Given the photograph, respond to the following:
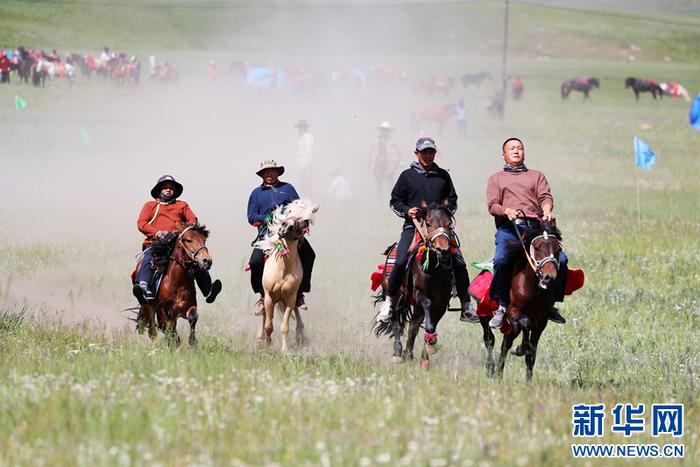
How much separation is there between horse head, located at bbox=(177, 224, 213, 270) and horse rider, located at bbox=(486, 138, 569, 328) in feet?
11.3

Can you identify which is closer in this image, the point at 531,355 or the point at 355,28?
the point at 531,355

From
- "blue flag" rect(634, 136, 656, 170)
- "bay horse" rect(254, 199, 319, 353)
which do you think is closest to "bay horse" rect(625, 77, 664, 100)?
"blue flag" rect(634, 136, 656, 170)

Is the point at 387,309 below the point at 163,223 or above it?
below

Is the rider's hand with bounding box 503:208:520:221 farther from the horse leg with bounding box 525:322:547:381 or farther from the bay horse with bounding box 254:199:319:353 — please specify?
the bay horse with bounding box 254:199:319:353

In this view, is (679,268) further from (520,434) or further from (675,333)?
(520,434)

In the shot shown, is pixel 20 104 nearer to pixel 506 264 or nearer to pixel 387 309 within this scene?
pixel 387 309

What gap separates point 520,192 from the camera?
12367mm

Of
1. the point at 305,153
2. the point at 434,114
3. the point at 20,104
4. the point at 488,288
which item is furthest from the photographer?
the point at 434,114

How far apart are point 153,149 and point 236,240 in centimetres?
2290

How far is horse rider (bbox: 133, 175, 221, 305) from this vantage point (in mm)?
13508

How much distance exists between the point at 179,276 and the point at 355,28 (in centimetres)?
10665

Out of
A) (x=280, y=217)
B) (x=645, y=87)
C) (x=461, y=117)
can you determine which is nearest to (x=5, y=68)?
(x=461, y=117)

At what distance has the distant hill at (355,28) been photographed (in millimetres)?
105938

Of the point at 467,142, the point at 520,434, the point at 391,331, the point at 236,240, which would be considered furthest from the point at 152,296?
the point at 467,142
